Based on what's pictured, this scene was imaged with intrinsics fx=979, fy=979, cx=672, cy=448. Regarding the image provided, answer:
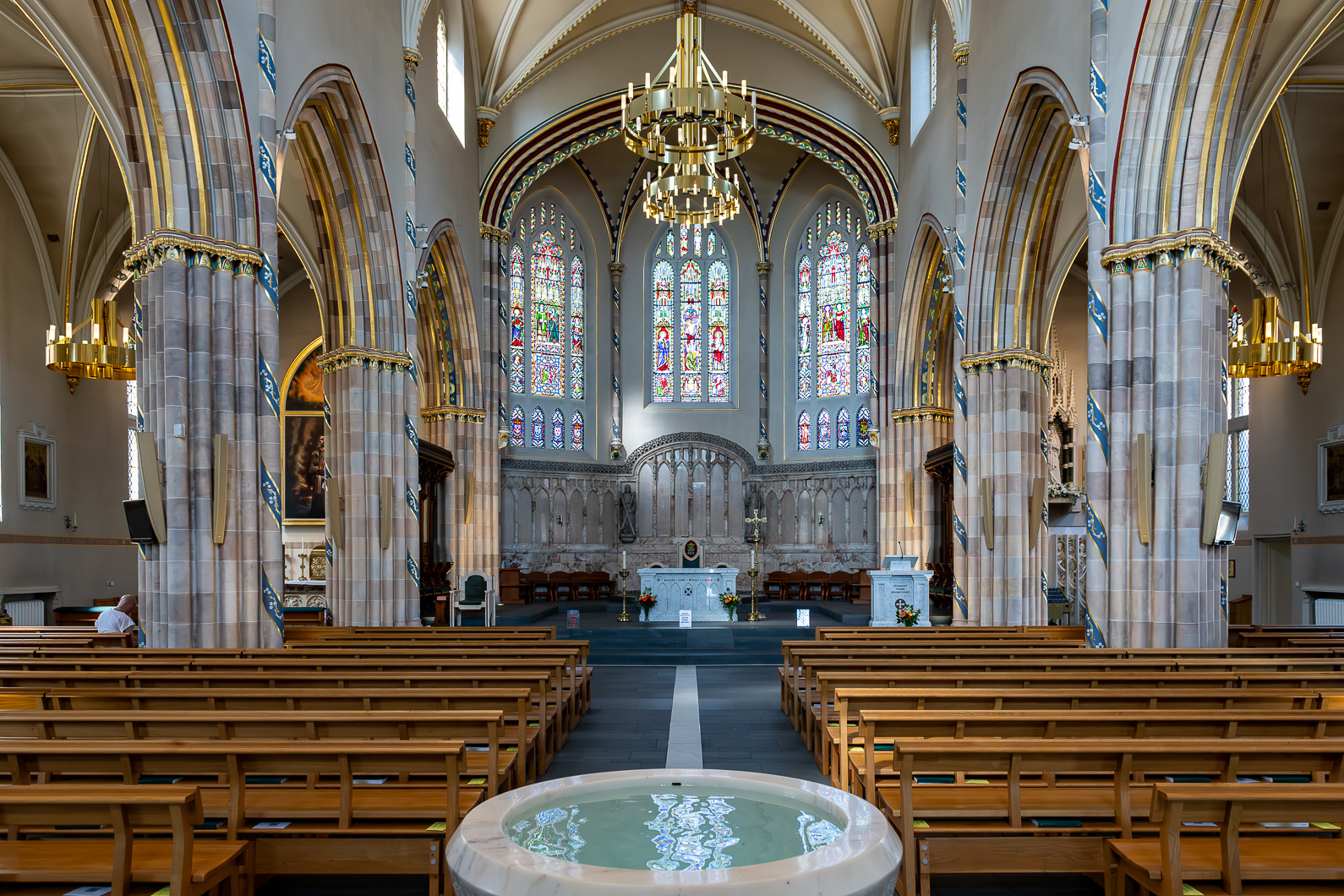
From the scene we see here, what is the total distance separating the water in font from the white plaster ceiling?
22040mm

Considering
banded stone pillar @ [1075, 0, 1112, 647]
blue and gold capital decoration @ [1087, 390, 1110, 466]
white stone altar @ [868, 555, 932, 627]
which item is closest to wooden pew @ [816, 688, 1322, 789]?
banded stone pillar @ [1075, 0, 1112, 647]

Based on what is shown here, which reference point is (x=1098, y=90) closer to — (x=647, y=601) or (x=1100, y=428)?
(x=1100, y=428)

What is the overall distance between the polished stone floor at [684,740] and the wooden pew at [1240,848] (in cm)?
120

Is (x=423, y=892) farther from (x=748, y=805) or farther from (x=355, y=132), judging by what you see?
(x=355, y=132)

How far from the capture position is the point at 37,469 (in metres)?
19.1

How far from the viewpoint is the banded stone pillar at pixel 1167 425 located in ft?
35.5

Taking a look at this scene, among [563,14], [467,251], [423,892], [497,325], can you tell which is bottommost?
[423,892]

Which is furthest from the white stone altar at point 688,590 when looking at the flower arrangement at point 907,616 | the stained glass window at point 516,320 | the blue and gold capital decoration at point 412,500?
the stained glass window at point 516,320

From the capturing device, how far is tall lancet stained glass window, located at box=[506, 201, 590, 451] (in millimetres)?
28906

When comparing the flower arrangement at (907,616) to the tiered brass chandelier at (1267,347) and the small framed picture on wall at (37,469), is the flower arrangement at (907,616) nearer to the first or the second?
the tiered brass chandelier at (1267,347)

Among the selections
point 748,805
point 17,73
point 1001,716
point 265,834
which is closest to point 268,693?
point 265,834

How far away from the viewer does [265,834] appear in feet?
14.2

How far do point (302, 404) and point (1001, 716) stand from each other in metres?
24.2

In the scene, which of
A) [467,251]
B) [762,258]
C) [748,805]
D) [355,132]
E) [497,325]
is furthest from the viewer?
[762,258]
